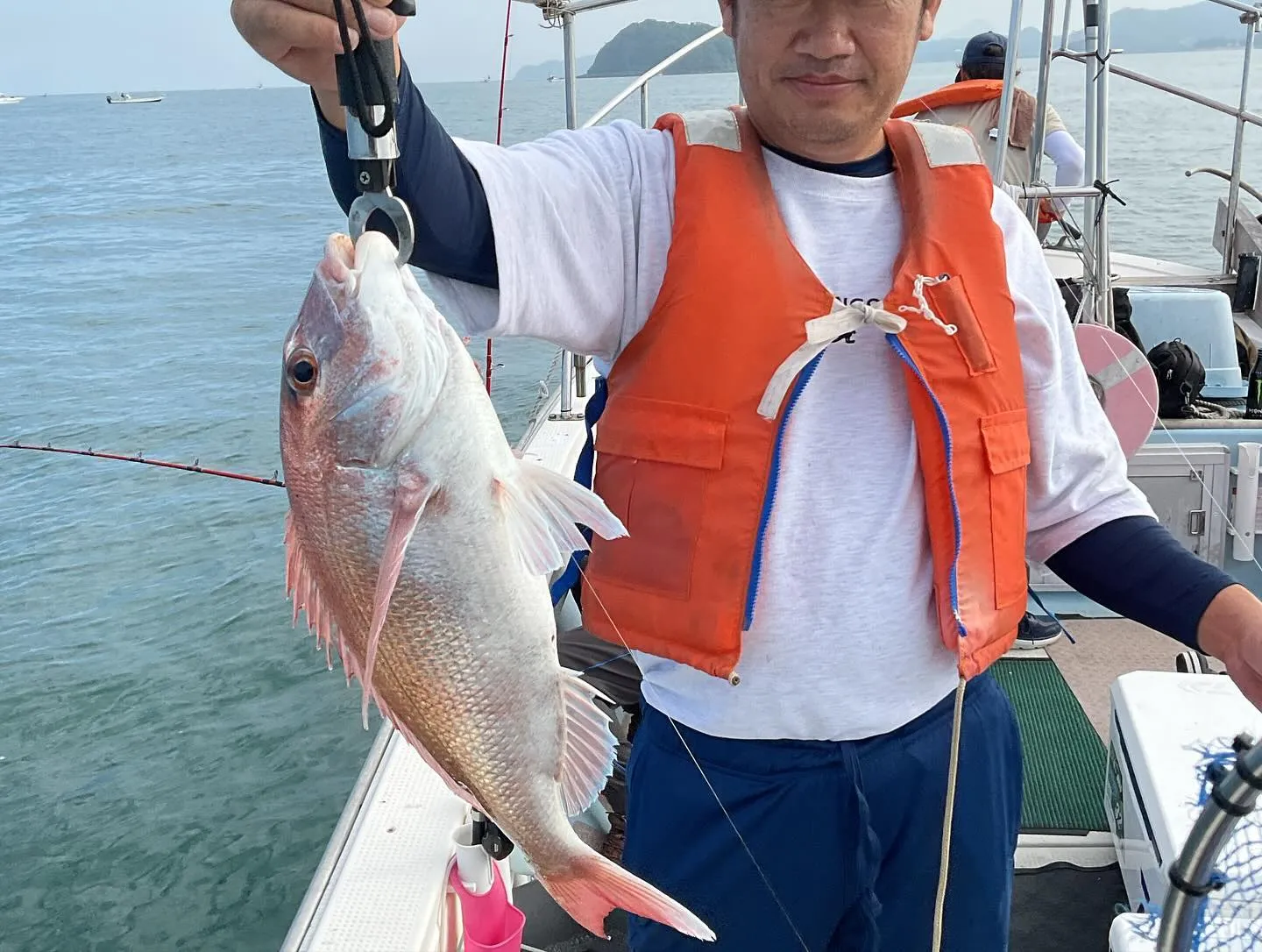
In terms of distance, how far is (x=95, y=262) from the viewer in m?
18.8

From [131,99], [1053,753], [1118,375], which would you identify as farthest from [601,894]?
[131,99]

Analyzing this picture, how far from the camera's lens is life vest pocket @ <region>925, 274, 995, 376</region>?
162 cm

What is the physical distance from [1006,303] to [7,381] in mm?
13380

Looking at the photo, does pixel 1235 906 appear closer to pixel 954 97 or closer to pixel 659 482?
pixel 659 482

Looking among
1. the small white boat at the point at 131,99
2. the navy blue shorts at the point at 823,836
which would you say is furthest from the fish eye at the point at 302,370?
the small white boat at the point at 131,99

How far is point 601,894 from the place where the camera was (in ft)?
4.68

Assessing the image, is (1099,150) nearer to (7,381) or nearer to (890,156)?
(890,156)

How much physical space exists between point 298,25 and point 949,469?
3.45ft

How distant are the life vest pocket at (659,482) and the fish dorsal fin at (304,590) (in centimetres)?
47

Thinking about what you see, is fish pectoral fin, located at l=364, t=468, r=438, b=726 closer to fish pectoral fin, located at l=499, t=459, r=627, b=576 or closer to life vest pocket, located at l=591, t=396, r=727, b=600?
fish pectoral fin, located at l=499, t=459, r=627, b=576

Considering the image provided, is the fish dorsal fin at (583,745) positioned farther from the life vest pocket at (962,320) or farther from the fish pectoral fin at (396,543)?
the life vest pocket at (962,320)

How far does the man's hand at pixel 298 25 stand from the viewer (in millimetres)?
1079

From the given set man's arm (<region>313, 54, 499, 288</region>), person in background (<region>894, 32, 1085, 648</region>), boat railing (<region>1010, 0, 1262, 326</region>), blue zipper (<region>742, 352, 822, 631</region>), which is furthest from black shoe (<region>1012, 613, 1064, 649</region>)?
man's arm (<region>313, 54, 499, 288</region>)

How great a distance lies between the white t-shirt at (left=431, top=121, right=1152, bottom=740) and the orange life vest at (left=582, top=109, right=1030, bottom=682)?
30 millimetres
